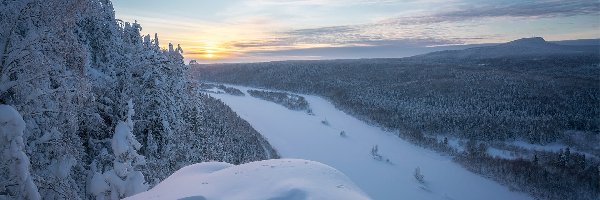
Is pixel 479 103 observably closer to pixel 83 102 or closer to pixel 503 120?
pixel 503 120

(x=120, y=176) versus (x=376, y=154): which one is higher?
(x=120, y=176)

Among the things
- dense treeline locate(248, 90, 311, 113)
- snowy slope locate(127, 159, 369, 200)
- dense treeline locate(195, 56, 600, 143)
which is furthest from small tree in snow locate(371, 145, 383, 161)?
snowy slope locate(127, 159, 369, 200)

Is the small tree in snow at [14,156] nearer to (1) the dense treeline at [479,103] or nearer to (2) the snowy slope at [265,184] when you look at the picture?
(2) the snowy slope at [265,184]

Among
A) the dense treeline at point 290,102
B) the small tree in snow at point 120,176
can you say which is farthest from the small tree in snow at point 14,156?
Answer: the dense treeline at point 290,102

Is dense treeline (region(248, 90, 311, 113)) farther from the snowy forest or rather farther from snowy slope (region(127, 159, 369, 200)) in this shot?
snowy slope (region(127, 159, 369, 200))

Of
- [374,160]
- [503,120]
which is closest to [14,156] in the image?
[374,160]

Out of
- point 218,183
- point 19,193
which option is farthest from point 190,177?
point 19,193
